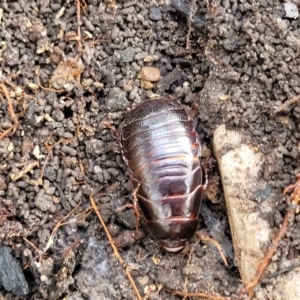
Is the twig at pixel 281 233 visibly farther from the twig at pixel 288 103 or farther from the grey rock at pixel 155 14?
the grey rock at pixel 155 14

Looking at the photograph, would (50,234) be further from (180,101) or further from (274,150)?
(274,150)

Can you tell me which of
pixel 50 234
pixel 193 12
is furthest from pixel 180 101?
pixel 50 234

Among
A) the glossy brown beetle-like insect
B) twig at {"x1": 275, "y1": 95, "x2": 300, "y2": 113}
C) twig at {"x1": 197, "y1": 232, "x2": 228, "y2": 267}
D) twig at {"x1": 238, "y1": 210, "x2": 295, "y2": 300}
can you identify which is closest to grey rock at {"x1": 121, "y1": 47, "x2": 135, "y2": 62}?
the glossy brown beetle-like insect

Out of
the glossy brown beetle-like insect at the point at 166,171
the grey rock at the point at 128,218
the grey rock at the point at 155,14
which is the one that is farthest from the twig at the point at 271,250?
the grey rock at the point at 155,14

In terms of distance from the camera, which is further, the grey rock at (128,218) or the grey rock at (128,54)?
the grey rock at (128,54)

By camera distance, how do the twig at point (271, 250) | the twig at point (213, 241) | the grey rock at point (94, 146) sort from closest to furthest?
1. the twig at point (271, 250)
2. the twig at point (213, 241)
3. the grey rock at point (94, 146)
